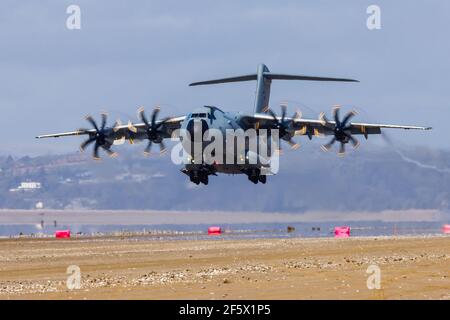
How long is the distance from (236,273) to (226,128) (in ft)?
87.8

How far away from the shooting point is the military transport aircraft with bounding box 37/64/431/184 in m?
57.7

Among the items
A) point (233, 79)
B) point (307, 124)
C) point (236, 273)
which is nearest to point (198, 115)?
point (307, 124)

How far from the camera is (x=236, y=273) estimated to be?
3159 centimetres

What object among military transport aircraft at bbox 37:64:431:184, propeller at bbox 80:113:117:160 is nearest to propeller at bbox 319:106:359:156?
military transport aircraft at bbox 37:64:431:184

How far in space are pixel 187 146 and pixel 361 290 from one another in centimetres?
3168

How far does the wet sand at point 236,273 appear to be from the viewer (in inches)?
985

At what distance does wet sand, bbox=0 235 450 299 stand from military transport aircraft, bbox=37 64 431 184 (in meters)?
9.83

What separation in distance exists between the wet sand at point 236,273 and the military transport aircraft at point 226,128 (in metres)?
9.83

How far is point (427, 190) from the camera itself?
10606 centimetres

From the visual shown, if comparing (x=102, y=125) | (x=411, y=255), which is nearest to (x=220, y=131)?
(x=102, y=125)

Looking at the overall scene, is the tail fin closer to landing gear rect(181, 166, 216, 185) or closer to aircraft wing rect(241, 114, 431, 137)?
aircraft wing rect(241, 114, 431, 137)

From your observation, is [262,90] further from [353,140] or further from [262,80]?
[353,140]

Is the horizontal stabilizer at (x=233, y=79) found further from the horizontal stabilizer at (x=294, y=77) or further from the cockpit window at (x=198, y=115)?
the cockpit window at (x=198, y=115)
